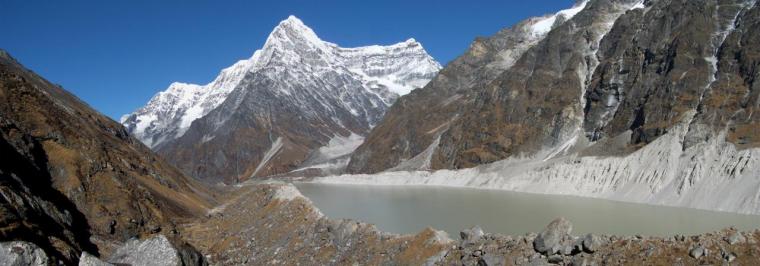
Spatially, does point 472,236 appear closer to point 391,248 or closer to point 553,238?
point 553,238

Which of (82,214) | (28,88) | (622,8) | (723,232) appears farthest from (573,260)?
(622,8)

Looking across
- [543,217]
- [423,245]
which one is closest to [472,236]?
[423,245]

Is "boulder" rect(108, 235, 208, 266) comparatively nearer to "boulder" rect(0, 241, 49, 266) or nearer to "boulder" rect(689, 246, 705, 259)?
"boulder" rect(0, 241, 49, 266)

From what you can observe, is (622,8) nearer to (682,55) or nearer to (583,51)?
(583,51)

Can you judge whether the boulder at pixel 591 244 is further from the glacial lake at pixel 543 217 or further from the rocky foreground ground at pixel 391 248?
the glacial lake at pixel 543 217

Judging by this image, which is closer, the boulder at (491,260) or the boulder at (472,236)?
the boulder at (491,260)

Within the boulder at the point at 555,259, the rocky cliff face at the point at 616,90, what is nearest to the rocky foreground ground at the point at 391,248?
the boulder at the point at 555,259
